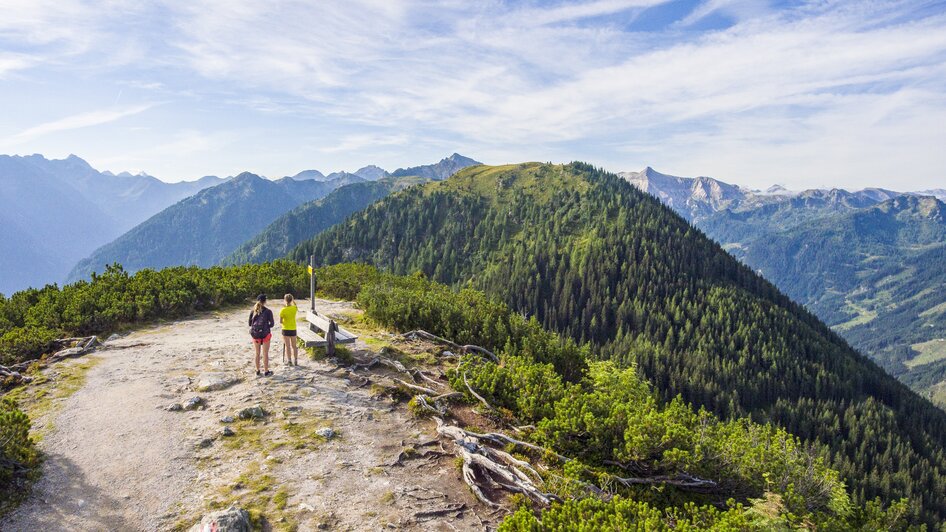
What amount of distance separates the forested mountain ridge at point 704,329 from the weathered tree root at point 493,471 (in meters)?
97.3

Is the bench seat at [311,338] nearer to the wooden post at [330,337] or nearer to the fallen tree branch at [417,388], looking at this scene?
the wooden post at [330,337]

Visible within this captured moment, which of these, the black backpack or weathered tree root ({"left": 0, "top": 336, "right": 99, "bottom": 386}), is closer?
weathered tree root ({"left": 0, "top": 336, "right": 99, "bottom": 386})

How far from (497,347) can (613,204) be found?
185197mm

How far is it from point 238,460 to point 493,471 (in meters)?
5.80

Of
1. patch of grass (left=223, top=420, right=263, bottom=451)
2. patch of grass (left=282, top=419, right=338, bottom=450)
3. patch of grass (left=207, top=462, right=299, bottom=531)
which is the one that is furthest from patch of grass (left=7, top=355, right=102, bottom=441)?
patch of grass (left=282, top=419, right=338, bottom=450)

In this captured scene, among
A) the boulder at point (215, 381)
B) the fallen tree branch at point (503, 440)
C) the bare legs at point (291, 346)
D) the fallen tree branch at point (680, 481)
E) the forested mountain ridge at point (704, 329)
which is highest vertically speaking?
the bare legs at point (291, 346)

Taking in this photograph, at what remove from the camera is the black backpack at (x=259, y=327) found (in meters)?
14.8

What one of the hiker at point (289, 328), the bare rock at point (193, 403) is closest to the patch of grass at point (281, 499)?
the bare rock at point (193, 403)

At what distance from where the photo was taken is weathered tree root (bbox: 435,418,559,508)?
911 centimetres

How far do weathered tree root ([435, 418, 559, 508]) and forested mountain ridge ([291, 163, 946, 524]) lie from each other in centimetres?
9728

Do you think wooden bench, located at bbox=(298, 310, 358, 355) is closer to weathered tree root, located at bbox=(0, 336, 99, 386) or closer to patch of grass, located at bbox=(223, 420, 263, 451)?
patch of grass, located at bbox=(223, 420, 263, 451)

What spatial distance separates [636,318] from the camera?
494 feet

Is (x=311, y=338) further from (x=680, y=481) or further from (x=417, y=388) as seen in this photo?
(x=680, y=481)

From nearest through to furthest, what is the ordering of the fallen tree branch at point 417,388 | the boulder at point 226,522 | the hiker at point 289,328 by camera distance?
the boulder at point 226,522
the fallen tree branch at point 417,388
the hiker at point 289,328
